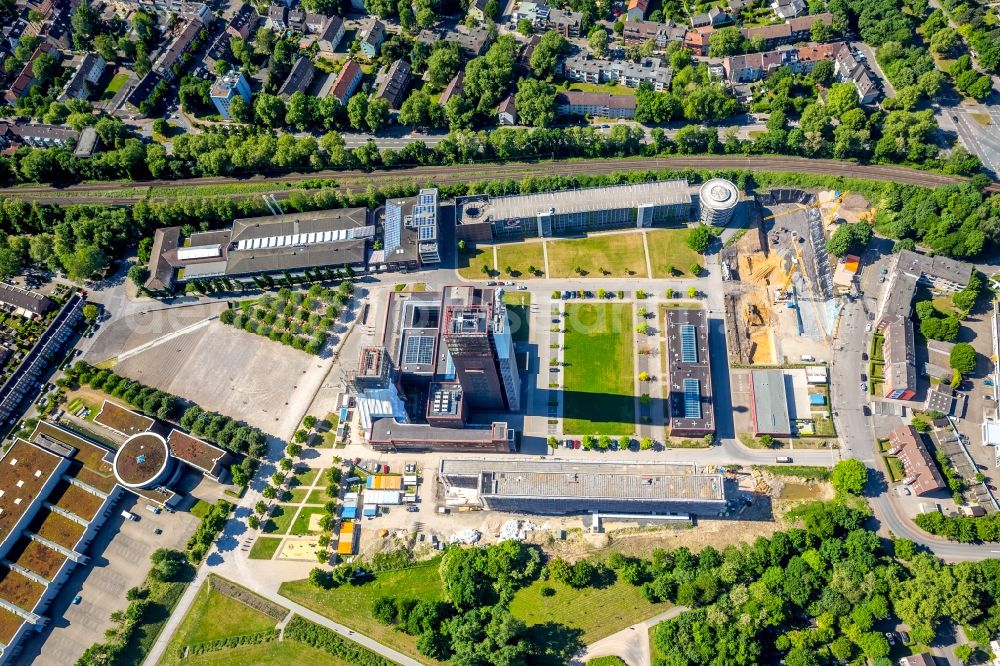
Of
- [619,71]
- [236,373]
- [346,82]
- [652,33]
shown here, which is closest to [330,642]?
[236,373]

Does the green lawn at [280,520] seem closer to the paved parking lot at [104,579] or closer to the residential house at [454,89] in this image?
the paved parking lot at [104,579]

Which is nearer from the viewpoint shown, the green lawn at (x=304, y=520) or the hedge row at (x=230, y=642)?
the hedge row at (x=230, y=642)

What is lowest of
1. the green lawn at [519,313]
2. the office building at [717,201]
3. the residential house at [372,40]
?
the green lawn at [519,313]

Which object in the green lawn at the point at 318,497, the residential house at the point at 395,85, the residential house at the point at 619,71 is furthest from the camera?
the residential house at the point at 395,85

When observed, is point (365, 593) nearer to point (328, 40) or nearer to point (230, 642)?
point (230, 642)

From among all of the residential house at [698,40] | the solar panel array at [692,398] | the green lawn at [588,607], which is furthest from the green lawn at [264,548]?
the residential house at [698,40]

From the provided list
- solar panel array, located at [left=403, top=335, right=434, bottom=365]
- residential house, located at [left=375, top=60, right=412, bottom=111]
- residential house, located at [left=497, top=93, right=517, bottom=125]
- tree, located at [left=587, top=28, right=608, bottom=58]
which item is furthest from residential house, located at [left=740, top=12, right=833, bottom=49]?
solar panel array, located at [left=403, top=335, right=434, bottom=365]

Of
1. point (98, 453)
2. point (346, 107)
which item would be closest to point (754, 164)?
point (346, 107)

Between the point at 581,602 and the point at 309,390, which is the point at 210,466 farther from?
Answer: the point at 581,602
